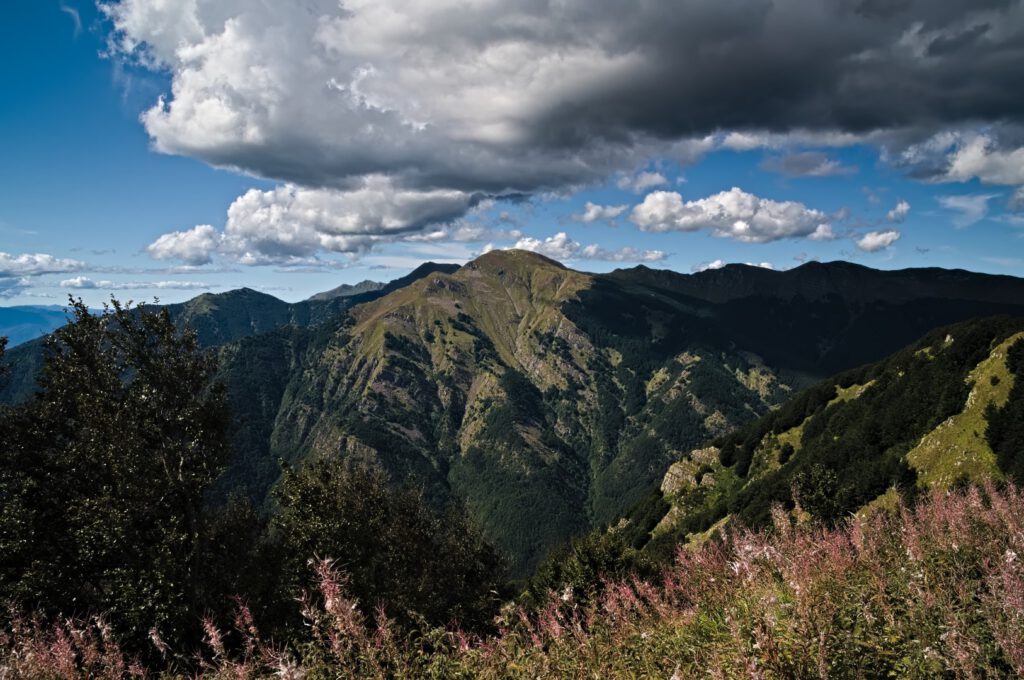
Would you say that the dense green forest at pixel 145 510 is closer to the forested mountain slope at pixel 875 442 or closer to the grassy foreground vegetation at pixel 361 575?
the grassy foreground vegetation at pixel 361 575

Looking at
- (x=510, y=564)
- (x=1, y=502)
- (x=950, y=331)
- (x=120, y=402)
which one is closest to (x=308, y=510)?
(x=120, y=402)

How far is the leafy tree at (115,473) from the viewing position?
20875 millimetres

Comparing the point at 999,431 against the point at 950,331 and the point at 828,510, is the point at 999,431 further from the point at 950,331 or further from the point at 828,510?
the point at 950,331

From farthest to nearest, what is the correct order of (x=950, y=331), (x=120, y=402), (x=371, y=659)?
(x=950, y=331)
(x=120, y=402)
(x=371, y=659)

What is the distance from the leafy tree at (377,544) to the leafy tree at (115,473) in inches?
190

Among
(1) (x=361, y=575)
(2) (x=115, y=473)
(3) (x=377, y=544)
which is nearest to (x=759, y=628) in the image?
(1) (x=361, y=575)

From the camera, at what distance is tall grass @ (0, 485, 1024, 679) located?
240 inches

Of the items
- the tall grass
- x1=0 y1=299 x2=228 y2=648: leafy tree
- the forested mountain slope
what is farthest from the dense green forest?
the forested mountain slope

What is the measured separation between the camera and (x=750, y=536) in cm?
1035

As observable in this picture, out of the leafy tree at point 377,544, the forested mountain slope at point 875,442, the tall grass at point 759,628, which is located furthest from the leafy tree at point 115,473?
the forested mountain slope at point 875,442

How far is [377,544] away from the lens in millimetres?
31672

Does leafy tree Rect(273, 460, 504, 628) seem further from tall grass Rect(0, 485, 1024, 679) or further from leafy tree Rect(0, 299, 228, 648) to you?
leafy tree Rect(0, 299, 228, 648)

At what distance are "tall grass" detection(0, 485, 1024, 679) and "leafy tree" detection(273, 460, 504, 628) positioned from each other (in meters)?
4.27

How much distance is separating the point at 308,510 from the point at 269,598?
440 cm
